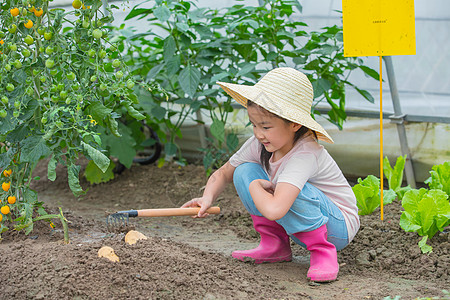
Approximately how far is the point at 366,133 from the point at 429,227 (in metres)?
1.39

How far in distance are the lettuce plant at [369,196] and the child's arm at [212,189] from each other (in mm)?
687

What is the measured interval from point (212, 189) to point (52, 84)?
76 cm

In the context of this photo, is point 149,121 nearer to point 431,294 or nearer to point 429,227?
point 429,227

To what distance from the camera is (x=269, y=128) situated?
1.91 m

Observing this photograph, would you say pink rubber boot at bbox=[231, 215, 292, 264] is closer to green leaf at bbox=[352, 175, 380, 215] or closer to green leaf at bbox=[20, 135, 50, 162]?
green leaf at bbox=[352, 175, 380, 215]

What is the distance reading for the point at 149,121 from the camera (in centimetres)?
368

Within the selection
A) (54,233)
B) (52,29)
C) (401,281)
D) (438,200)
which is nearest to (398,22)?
(438,200)

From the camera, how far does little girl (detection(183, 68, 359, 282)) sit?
1876mm

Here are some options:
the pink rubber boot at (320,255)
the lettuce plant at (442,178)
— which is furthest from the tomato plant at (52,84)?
the lettuce plant at (442,178)

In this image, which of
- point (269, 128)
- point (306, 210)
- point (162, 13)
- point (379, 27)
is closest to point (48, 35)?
point (269, 128)

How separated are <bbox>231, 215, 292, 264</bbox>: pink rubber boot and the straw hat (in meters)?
0.46

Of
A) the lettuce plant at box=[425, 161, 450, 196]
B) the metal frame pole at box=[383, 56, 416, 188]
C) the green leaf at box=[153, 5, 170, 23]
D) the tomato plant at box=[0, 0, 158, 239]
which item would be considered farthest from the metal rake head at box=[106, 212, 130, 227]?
the metal frame pole at box=[383, 56, 416, 188]

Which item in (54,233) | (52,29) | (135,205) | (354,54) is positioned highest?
(52,29)

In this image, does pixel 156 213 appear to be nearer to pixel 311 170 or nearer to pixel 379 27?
pixel 311 170
